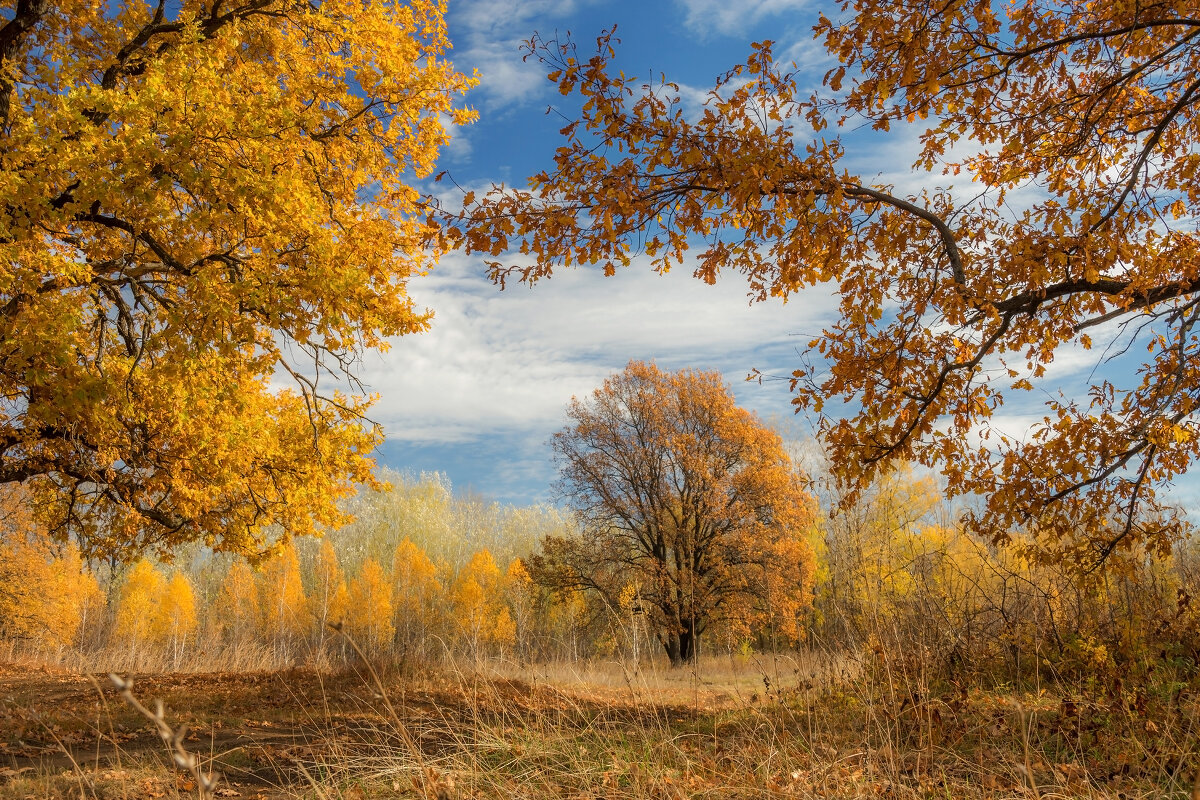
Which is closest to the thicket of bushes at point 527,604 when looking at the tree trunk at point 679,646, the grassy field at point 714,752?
the grassy field at point 714,752

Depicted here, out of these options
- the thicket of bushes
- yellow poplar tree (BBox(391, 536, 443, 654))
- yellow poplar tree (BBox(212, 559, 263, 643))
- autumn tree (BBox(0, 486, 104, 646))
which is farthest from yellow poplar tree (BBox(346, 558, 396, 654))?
autumn tree (BBox(0, 486, 104, 646))

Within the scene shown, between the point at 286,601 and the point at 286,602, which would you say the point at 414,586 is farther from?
the point at 286,601

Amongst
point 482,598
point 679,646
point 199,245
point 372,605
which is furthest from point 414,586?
point 199,245

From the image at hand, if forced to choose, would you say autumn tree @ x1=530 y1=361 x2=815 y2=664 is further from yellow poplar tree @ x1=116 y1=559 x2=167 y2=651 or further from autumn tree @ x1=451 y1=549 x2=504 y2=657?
yellow poplar tree @ x1=116 y1=559 x2=167 y2=651

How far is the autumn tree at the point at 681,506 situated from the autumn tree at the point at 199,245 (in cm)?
1273

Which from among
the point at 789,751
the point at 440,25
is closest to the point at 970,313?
the point at 789,751

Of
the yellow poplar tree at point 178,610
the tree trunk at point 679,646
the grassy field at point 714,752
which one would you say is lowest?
the tree trunk at point 679,646

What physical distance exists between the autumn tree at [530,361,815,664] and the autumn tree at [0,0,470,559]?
1273 cm

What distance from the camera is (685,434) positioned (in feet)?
76.7

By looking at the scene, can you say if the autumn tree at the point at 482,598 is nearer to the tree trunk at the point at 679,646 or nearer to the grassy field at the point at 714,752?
the tree trunk at the point at 679,646

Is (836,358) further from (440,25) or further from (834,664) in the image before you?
(440,25)

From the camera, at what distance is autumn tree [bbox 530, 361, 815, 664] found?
21531mm

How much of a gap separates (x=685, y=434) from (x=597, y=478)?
3.23 m

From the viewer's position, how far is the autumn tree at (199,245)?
25.0 ft
